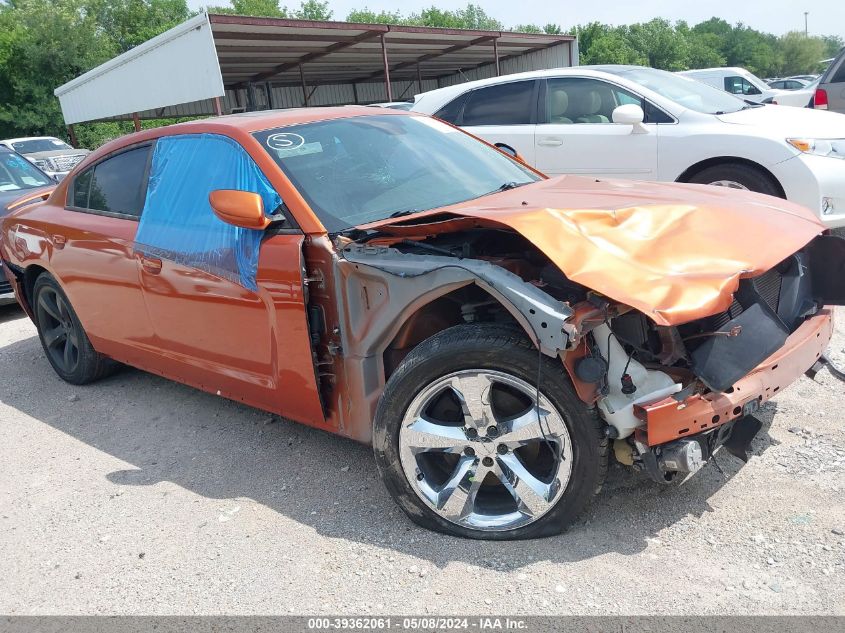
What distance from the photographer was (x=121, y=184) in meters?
4.19

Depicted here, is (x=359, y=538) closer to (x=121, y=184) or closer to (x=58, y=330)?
(x=121, y=184)

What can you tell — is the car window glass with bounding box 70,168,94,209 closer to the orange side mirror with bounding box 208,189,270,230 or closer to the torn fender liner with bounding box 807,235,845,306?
the orange side mirror with bounding box 208,189,270,230

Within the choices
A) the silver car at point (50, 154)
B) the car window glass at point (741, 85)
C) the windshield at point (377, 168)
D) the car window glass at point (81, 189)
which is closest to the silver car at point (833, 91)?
the windshield at point (377, 168)

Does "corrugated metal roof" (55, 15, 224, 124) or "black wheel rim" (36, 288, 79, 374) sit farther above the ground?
"corrugated metal roof" (55, 15, 224, 124)

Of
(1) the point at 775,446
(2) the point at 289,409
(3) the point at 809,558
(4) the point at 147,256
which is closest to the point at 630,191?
(1) the point at 775,446

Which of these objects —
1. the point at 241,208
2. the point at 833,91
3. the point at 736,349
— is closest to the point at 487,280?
the point at 736,349

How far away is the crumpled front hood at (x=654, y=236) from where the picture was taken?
2314 millimetres

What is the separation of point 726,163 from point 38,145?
60.6ft

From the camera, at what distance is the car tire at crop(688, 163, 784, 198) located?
225 inches

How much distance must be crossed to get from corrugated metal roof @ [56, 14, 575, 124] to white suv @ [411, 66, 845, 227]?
23.7ft

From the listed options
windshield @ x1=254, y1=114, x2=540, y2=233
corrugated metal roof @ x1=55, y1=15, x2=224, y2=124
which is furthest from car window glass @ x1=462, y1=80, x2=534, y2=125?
corrugated metal roof @ x1=55, y1=15, x2=224, y2=124

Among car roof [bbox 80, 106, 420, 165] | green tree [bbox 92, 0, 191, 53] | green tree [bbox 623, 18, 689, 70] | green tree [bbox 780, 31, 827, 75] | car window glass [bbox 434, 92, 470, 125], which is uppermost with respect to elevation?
green tree [bbox 92, 0, 191, 53]

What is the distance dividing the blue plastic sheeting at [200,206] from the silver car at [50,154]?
37.5ft

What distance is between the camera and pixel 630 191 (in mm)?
3197
